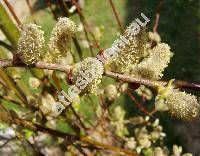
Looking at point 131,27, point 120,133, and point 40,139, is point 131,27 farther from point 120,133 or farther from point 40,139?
point 40,139

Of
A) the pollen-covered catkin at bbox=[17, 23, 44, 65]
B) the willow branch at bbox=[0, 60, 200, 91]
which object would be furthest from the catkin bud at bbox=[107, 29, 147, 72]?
the pollen-covered catkin at bbox=[17, 23, 44, 65]

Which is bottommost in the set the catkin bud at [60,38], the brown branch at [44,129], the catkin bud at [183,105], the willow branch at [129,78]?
the brown branch at [44,129]

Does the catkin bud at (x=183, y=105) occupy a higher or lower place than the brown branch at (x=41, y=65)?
lower

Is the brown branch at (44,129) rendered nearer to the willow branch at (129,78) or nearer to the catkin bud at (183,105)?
the willow branch at (129,78)

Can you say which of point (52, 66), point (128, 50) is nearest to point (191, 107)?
point (128, 50)

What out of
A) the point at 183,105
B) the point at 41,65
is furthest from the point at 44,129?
the point at 183,105

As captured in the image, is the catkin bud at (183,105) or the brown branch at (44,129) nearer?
the catkin bud at (183,105)

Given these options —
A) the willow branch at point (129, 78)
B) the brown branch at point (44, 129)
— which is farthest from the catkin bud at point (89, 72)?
the brown branch at point (44, 129)
